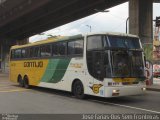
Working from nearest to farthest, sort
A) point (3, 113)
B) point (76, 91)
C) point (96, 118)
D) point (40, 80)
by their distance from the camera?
1. point (96, 118)
2. point (3, 113)
3. point (76, 91)
4. point (40, 80)

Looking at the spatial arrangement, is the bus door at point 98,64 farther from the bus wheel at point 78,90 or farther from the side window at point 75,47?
the bus wheel at point 78,90

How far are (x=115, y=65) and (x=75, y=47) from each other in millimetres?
3103

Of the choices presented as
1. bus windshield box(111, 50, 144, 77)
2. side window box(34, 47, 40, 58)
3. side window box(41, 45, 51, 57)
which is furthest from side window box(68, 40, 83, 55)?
side window box(34, 47, 40, 58)

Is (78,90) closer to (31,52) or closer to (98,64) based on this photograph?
(98,64)

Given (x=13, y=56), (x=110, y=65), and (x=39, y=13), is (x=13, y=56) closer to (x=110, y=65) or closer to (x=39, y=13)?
(x=110, y=65)

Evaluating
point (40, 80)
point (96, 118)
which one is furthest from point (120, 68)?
point (40, 80)

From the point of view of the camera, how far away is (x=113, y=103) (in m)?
15.6

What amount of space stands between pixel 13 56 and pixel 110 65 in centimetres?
1299

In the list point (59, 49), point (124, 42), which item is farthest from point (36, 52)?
point (124, 42)

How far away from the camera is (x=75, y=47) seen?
57.9 ft

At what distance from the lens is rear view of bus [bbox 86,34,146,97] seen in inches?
597

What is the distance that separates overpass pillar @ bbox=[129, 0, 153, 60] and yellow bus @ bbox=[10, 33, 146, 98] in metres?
13.0

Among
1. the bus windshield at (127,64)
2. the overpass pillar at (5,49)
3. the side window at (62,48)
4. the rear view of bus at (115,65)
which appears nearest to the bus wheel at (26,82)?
the side window at (62,48)

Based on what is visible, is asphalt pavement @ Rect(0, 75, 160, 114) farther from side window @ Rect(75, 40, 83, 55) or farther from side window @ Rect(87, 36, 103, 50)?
side window @ Rect(87, 36, 103, 50)
